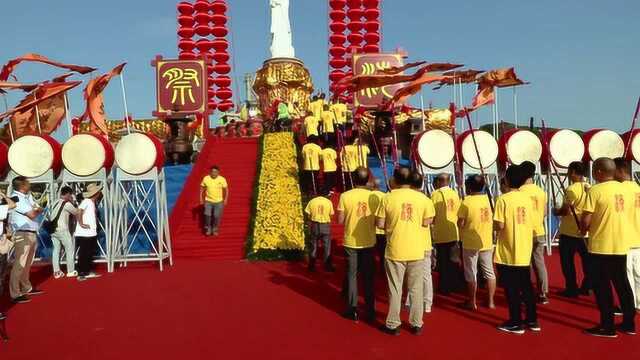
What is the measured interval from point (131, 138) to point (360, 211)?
5269 millimetres

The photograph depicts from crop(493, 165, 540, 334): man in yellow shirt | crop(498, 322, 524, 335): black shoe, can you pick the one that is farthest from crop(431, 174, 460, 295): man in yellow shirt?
crop(498, 322, 524, 335): black shoe

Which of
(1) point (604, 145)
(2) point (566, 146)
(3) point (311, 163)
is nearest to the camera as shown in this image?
(2) point (566, 146)

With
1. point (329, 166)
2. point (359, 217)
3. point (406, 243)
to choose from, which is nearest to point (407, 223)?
point (406, 243)

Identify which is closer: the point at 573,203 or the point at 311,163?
the point at 573,203

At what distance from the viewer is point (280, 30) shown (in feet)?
90.3

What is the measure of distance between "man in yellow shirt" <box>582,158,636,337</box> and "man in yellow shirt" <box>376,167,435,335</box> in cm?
157

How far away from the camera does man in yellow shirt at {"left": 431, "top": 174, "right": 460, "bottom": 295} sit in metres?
6.47

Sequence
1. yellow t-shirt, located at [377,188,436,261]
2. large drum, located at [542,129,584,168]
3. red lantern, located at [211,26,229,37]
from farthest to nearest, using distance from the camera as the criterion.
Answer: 1. red lantern, located at [211,26,229,37]
2. large drum, located at [542,129,584,168]
3. yellow t-shirt, located at [377,188,436,261]

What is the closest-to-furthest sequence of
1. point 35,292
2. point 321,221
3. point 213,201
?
point 35,292 → point 321,221 → point 213,201

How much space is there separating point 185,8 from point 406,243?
29.5 meters

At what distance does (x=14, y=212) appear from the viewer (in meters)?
6.70

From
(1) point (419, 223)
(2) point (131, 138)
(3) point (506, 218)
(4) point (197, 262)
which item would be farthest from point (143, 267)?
(3) point (506, 218)

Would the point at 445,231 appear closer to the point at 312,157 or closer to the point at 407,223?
the point at 407,223

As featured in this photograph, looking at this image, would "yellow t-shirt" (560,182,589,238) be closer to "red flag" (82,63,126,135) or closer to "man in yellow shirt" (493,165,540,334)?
"man in yellow shirt" (493,165,540,334)
